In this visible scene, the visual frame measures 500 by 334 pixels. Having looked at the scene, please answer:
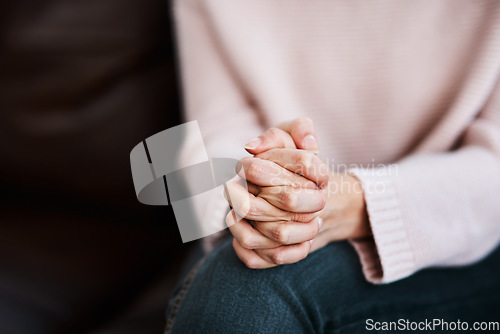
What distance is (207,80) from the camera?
2.12 ft

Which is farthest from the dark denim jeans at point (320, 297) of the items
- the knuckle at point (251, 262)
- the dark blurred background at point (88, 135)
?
the dark blurred background at point (88, 135)

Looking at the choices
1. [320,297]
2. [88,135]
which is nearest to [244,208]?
[320,297]

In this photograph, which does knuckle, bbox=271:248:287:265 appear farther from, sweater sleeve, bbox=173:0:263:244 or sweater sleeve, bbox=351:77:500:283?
sweater sleeve, bbox=173:0:263:244

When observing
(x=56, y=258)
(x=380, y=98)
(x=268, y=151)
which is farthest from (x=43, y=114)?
(x=380, y=98)

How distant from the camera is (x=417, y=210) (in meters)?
0.47

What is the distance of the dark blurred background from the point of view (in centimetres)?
65

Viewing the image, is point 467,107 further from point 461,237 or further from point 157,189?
point 157,189

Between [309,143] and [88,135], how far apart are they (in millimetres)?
439

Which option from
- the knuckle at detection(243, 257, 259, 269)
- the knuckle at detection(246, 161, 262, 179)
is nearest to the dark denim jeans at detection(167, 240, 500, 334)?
the knuckle at detection(243, 257, 259, 269)

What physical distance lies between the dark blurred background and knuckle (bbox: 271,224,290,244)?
33 centimetres

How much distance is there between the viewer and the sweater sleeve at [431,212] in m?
0.46

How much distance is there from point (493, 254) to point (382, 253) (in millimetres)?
217

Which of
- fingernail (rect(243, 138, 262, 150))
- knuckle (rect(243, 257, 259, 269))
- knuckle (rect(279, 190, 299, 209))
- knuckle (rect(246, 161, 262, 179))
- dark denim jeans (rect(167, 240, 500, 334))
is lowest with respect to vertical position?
dark denim jeans (rect(167, 240, 500, 334))

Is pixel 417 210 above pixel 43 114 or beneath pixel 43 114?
beneath
